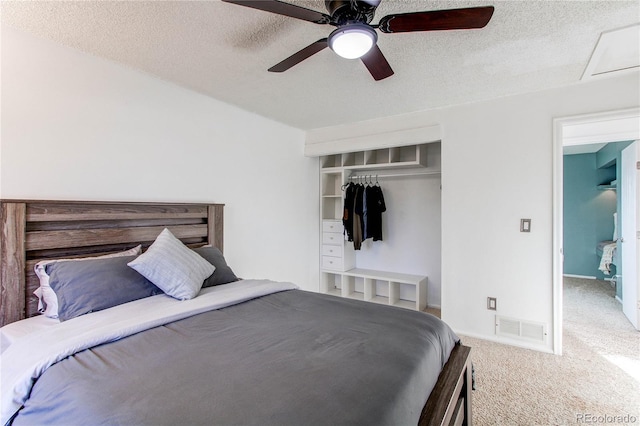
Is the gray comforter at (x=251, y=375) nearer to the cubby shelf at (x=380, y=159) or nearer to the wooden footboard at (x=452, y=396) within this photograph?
the wooden footboard at (x=452, y=396)

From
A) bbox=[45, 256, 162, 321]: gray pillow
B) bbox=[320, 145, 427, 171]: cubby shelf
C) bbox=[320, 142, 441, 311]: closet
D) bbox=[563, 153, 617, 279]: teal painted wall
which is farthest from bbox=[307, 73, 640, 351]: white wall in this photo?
bbox=[563, 153, 617, 279]: teal painted wall

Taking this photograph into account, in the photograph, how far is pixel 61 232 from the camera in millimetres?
1907

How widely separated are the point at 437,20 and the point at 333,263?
10.7 feet

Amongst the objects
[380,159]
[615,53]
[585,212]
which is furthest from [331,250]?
[585,212]

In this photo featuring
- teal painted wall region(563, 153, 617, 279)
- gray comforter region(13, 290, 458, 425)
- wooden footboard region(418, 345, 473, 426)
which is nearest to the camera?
gray comforter region(13, 290, 458, 425)

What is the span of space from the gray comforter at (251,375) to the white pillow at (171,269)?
1.20 feet

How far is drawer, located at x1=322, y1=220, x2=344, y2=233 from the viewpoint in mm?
4160

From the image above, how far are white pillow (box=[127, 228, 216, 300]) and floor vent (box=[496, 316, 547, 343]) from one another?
2.72 metres

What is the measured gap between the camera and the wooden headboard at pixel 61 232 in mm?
1692

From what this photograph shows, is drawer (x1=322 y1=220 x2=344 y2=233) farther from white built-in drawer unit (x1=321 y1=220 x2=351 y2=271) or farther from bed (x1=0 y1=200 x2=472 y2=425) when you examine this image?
bed (x1=0 y1=200 x2=472 y2=425)

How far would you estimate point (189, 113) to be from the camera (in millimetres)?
2717

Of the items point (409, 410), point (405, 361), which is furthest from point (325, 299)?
point (409, 410)

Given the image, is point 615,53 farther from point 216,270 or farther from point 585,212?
point 585,212

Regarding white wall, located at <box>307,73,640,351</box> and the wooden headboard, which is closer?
the wooden headboard
